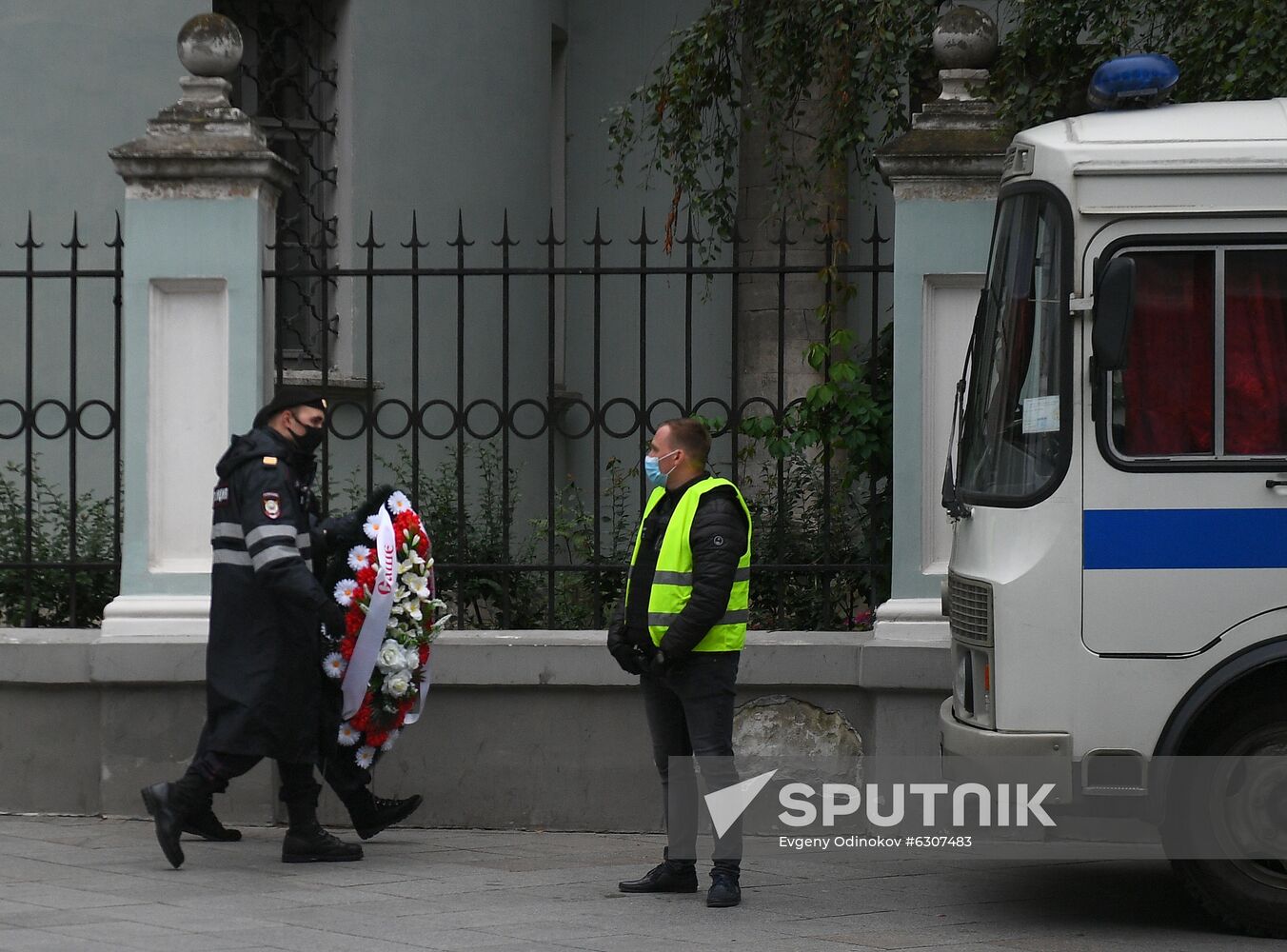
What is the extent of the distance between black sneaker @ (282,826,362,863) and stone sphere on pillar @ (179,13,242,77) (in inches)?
140

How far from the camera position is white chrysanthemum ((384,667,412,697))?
7.19 meters

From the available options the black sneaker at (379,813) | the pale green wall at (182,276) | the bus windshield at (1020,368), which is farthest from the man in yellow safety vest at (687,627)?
the pale green wall at (182,276)

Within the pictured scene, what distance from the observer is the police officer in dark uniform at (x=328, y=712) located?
703cm

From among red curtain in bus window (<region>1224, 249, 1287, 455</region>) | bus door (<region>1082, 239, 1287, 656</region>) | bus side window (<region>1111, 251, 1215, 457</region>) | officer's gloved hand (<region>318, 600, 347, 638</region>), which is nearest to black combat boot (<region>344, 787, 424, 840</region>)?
officer's gloved hand (<region>318, 600, 347, 638</region>)

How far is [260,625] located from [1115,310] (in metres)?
3.34

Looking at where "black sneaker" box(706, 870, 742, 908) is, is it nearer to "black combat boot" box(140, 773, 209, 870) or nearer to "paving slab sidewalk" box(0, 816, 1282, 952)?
"paving slab sidewalk" box(0, 816, 1282, 952)

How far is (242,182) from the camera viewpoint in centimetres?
819

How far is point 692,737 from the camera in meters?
6.35

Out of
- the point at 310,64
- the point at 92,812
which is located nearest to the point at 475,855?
the point at 92,812

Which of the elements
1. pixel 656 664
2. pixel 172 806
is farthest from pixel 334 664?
pixel 656 664

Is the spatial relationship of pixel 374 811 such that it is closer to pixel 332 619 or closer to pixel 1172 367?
pixel 332 619

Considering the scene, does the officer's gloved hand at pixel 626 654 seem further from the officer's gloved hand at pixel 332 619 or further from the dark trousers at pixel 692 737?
the officer's gloved hand at pixel 332 619

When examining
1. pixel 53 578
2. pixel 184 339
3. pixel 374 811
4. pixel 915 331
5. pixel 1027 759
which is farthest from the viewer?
pixel 53 578

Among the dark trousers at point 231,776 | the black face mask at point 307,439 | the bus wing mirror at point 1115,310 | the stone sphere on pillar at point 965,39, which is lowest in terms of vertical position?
the dark trousers at point 231,776
